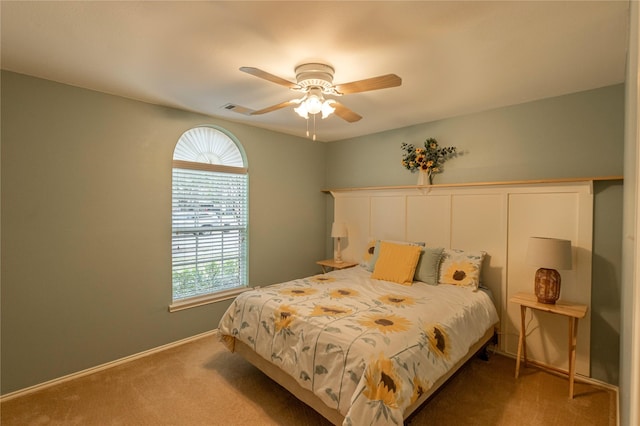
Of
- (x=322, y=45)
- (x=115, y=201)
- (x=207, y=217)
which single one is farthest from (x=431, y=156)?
(x=115, y=201)

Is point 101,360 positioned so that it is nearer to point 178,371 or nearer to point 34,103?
point 178,371

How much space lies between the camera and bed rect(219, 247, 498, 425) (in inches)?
65.2

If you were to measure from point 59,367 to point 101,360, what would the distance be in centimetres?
29

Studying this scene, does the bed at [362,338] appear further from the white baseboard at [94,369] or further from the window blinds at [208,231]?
the window blinds at [208,231]

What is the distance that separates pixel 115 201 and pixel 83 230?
0.35 metres

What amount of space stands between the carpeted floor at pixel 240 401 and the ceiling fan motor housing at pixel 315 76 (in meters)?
2.37

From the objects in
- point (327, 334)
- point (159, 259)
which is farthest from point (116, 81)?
point (327, 334)

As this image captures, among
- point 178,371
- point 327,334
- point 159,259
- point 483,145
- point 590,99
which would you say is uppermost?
point 590,99

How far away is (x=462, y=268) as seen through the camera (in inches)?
119

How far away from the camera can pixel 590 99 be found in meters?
2.61

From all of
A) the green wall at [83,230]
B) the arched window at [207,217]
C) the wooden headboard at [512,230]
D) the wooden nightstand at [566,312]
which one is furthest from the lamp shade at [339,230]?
the wooden nightstand at [566,312]

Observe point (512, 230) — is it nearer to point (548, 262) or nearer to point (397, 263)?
point (548, 262)

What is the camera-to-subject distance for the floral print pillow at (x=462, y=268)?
2.92 m

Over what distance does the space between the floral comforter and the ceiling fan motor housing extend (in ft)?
5.45
